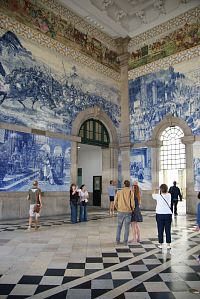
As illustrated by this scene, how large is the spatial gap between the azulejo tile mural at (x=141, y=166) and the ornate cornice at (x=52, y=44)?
5037mm

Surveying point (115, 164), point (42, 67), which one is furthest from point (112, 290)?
point (115, 164)

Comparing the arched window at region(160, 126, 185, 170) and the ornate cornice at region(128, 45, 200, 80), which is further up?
the ornate cornice at region(128, 45, 200, 80)

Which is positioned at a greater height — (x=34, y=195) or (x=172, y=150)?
(x=172, y=150)

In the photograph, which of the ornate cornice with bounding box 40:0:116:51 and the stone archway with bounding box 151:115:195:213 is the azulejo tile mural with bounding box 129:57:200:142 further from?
the ornate cornice with bounding box 40:0:116:51

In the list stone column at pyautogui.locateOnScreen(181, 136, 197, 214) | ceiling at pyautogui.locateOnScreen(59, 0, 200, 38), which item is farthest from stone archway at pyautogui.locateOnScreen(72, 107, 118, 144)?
ceiling at pyautogui.locateOnScreen(59, 0, 200, 38)

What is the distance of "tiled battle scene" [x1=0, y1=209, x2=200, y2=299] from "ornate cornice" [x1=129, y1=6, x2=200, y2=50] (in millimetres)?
12283

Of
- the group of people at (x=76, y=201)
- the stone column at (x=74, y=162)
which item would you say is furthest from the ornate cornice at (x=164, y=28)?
the group of people at (x=76, y=201)

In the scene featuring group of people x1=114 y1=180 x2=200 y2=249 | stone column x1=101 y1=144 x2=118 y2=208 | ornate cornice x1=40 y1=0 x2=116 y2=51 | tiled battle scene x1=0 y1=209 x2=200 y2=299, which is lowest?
tiled battle scene x1=0 y1=209 x2=200 y2=299

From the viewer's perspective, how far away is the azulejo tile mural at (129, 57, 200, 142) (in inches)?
579

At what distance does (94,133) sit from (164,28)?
7.49 meters

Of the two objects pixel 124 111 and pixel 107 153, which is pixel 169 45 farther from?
pixel 107 153

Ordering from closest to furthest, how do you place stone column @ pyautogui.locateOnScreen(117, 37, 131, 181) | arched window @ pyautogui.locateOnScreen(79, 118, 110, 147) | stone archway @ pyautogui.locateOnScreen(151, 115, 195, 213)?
1. stone archway @ pyautogui.locateOnScreen(151, 115, 195, 213)
2. arched window @ pyautogui.locateOnScreen(79, 118, 110, 147)
3. stone column @ pyautogui.locateOnScreen(117, 37, 131, 181)

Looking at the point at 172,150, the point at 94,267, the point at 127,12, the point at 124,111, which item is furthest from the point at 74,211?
the point at 127,12

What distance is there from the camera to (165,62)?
16109 millimetres
